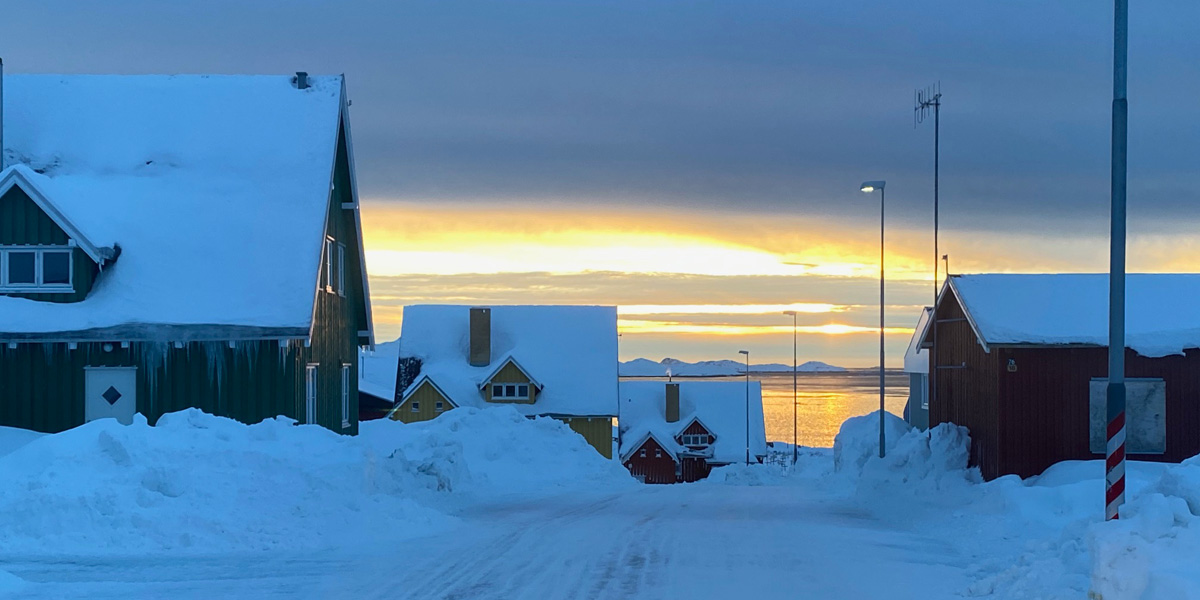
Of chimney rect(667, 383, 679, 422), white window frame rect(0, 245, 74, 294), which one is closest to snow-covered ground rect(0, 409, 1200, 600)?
white window frame rect(0, 245, 74, 294)

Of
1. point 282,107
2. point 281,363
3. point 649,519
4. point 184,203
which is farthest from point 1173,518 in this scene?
point 282,107

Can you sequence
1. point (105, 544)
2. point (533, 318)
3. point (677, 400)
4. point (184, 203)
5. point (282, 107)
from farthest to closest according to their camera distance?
1. point (677, 400)
2. point (533, 318)
3. point (282, 107)
4. point (184, 203)
5. point (105, 544)

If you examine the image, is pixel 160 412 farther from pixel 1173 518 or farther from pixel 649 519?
pixel 1173 518

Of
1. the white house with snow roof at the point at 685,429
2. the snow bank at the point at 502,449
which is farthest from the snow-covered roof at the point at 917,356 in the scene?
the white house with snow roof at the point at 685,429

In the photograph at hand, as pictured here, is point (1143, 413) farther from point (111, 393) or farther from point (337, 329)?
point (111, 393)

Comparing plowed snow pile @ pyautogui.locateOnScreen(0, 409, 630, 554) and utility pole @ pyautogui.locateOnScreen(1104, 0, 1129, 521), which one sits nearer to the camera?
utility pole @ pyautogui.locateOnScreen(1104, 0, 1129, 521)

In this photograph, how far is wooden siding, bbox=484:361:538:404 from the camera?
60.8 m

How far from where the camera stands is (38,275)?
83.5 ft

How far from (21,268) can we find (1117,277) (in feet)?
69.2

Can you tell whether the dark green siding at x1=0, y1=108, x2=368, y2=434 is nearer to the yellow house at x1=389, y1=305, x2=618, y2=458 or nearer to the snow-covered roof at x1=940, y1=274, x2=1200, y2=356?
the snow-covered roof at x1=940, y1=274, x2=1200, y2=356

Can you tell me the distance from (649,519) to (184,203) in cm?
1356

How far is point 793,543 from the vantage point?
17.0m

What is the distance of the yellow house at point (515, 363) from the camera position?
60875 mm

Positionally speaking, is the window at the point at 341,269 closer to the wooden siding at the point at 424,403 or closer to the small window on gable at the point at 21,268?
the small window on gable at the point at 21,268
